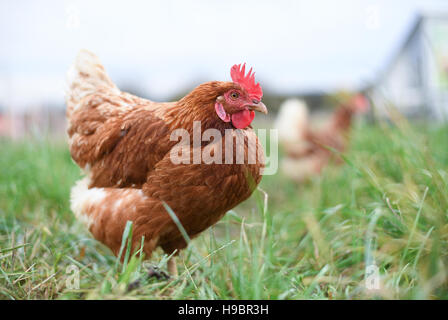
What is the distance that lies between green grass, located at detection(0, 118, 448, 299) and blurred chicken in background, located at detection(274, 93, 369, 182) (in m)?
1.72

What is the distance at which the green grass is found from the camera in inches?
45.4

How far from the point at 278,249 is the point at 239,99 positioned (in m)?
0.90

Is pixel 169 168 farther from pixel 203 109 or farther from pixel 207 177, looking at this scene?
pixel 203 109

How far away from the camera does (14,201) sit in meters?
2.12

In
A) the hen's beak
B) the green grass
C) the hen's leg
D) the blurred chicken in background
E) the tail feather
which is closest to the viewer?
the green grass

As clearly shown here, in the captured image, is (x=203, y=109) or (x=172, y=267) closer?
(x=203, y=109)

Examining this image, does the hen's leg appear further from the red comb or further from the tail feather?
the tail feather

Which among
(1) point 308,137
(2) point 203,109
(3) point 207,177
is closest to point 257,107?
(2) point 203,109

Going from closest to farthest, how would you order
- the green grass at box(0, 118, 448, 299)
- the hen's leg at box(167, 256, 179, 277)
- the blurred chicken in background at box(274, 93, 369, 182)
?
1. the green grass at box(0, 118, 448, 299)
2. the hen's leg at box(167, 256, 179, 277)
3. the blurred chicken in background at box(274, 93, 369, 182)

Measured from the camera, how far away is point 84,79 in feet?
6.79

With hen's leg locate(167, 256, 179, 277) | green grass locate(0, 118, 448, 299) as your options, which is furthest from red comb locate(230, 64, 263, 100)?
hen's leg locate(167, 256, 179, 277)

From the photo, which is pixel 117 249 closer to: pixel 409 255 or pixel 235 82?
pixel 235 82
